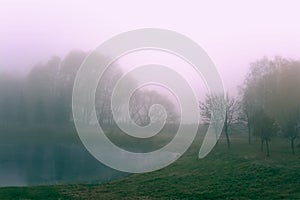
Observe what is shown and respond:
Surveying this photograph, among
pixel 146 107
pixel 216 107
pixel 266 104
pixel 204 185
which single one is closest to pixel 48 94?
pixel 146 107

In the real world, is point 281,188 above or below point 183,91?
below

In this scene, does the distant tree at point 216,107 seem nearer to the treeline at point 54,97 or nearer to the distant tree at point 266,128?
the distant tree at point 266,128

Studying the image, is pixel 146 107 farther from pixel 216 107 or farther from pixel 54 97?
pixel 216 107

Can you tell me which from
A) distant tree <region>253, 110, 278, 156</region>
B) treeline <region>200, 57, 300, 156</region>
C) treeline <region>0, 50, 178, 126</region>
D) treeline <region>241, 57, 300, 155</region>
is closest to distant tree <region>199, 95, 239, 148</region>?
treeline <region>200, 57, 300, 156</region>

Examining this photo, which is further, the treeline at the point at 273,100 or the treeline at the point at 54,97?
the treeline at the point at 54,97

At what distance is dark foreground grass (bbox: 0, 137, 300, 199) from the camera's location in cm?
2197

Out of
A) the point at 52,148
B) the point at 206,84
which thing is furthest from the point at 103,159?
the point at 206,84

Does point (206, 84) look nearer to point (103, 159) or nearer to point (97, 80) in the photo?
point (103, 159)

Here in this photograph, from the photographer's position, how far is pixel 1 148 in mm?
47312

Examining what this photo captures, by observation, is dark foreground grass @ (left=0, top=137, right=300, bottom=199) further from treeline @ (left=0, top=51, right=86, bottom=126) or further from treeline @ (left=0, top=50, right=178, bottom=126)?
treeline @ (left=0, top=51, right=86, bottom=126)

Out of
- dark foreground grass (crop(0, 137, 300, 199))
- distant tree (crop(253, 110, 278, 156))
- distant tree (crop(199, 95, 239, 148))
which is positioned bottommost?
dark foreground grass (crop(0, 137, 300, 199))

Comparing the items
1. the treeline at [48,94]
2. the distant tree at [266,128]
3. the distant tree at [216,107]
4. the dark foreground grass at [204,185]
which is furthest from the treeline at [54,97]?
the dark foreground grass at [204,185]

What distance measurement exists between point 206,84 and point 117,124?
31737mm

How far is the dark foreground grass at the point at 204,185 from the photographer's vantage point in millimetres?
21969
